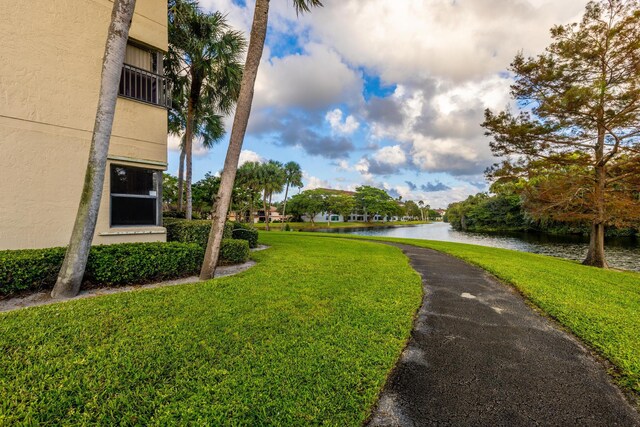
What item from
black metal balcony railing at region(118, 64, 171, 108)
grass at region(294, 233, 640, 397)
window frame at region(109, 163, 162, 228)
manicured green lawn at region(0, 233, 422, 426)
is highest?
black metal balcony railing at region(118, 64, 171, 108)

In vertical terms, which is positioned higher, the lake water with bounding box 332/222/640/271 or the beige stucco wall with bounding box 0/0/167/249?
the beige stucco wall with bounding box 0/0/167/249

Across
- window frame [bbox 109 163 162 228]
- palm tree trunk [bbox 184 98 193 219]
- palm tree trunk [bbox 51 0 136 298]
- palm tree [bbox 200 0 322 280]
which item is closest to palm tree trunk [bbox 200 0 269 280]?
palm tree [bbox 200 0 322 280]

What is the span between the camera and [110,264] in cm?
501

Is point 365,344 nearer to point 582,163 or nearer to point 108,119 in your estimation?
point 108,119

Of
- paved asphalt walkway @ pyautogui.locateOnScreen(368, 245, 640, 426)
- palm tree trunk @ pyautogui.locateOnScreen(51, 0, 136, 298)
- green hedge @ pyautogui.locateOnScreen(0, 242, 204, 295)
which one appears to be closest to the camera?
paved asphalt walkway @ pyautogui.locateOnScreen(368, 245, 640, 426)

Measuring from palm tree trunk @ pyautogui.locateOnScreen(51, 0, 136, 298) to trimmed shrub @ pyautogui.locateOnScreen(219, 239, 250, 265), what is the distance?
10.5ft

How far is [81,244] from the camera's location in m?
4.55

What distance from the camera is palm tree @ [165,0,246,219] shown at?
9636 mm

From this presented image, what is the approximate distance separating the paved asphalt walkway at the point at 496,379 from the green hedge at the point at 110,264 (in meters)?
5.06

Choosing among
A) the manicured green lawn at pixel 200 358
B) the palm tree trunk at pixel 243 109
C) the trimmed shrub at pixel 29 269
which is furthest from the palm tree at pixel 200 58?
the manicured green lawn at pixel 200 358

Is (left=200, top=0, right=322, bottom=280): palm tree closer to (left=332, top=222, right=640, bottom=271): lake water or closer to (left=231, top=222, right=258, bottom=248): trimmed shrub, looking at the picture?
(left=231, top=222, right=258, bottom=248): trimmed shrub

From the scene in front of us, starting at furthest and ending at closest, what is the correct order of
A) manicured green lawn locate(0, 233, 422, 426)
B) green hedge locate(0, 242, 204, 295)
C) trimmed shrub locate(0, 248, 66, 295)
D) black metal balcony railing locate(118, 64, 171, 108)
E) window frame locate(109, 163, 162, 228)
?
black metal balcony railing locate(118, 64, 171, 108), window frame locate(109, 163, 162, 228), green hedge locate(0, 242, 204, 295), trimmed shrub locate(0, 248, 66, 295), manicured green lawn locate(0, 233, 422, 426)

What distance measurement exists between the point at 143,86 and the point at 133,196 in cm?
286

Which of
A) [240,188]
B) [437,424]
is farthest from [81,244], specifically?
[240,188]
